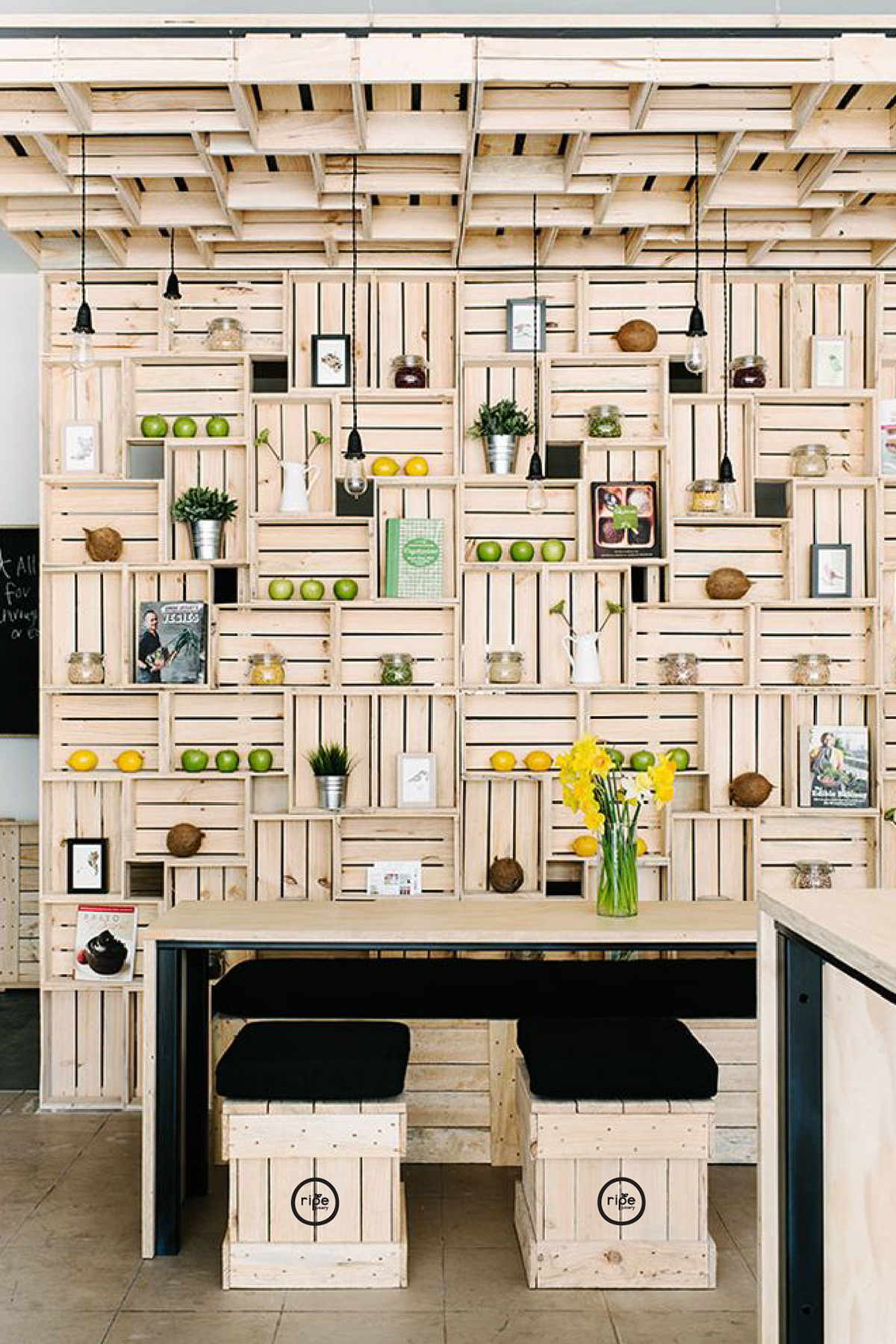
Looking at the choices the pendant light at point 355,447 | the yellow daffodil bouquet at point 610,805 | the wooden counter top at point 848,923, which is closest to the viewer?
the wooden counter top at point 848,923

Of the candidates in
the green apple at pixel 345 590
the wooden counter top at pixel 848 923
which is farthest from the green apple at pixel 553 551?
the wooden counter top at pixel 848 923

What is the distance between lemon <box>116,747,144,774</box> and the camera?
183 inches

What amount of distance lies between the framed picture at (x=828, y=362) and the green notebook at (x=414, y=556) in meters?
1.45

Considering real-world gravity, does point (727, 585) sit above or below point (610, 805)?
above

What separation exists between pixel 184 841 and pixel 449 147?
242 cm

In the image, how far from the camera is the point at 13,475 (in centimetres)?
590

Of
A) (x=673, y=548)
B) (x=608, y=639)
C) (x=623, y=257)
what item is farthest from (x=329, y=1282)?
(x=623, y=257)

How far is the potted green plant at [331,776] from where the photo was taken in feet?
15.1

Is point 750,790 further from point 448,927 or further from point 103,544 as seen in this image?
point 103,544

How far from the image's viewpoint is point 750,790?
4641mm

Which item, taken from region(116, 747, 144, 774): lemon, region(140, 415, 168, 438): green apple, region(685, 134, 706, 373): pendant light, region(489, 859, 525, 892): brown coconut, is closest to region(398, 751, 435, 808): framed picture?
region(489, 859, 525, 892): brown coconut

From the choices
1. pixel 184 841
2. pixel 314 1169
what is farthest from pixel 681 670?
pixel 314 1169

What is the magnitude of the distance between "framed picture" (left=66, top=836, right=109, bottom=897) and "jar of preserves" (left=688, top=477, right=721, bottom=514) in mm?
2414

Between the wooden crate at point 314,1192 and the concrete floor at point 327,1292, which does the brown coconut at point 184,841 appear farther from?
the wooden crate at point 314,1192
